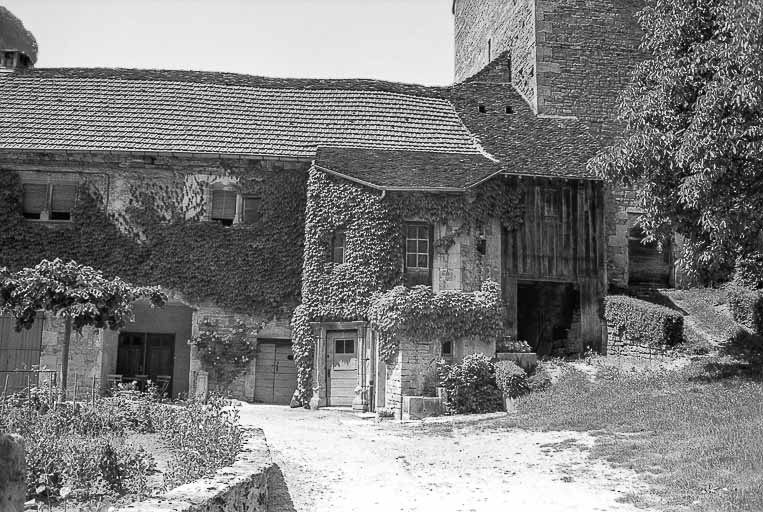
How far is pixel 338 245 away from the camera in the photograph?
20.4 m

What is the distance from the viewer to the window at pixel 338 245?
798 inches

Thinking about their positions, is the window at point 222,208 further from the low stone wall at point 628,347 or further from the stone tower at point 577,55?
the low stone wall at point 628,347

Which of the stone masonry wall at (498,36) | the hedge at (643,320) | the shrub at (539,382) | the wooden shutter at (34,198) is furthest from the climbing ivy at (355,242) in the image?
the wooden shutter at (34,198)

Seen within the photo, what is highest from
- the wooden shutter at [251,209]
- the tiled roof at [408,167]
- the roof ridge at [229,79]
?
the roof ridge at [229,79]

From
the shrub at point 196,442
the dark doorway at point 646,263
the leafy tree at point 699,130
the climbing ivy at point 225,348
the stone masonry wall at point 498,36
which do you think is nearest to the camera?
the shrub at point 196,442

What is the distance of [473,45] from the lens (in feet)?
107

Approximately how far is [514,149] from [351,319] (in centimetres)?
762

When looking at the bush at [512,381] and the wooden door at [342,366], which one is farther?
the wooden door at [342,366]

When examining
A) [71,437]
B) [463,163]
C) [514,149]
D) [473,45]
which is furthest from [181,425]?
[473,45]

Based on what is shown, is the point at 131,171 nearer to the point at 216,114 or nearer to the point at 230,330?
the point at 216,114

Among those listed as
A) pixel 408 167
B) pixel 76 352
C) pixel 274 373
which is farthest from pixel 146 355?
pixel 408 167

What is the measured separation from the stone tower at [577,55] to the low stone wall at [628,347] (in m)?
7.78

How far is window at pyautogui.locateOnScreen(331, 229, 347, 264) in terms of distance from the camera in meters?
20.3

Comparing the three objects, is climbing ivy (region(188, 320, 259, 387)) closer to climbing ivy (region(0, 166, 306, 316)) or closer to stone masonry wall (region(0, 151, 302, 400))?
stone masonry wall (region(0, 151, 302, 400))
